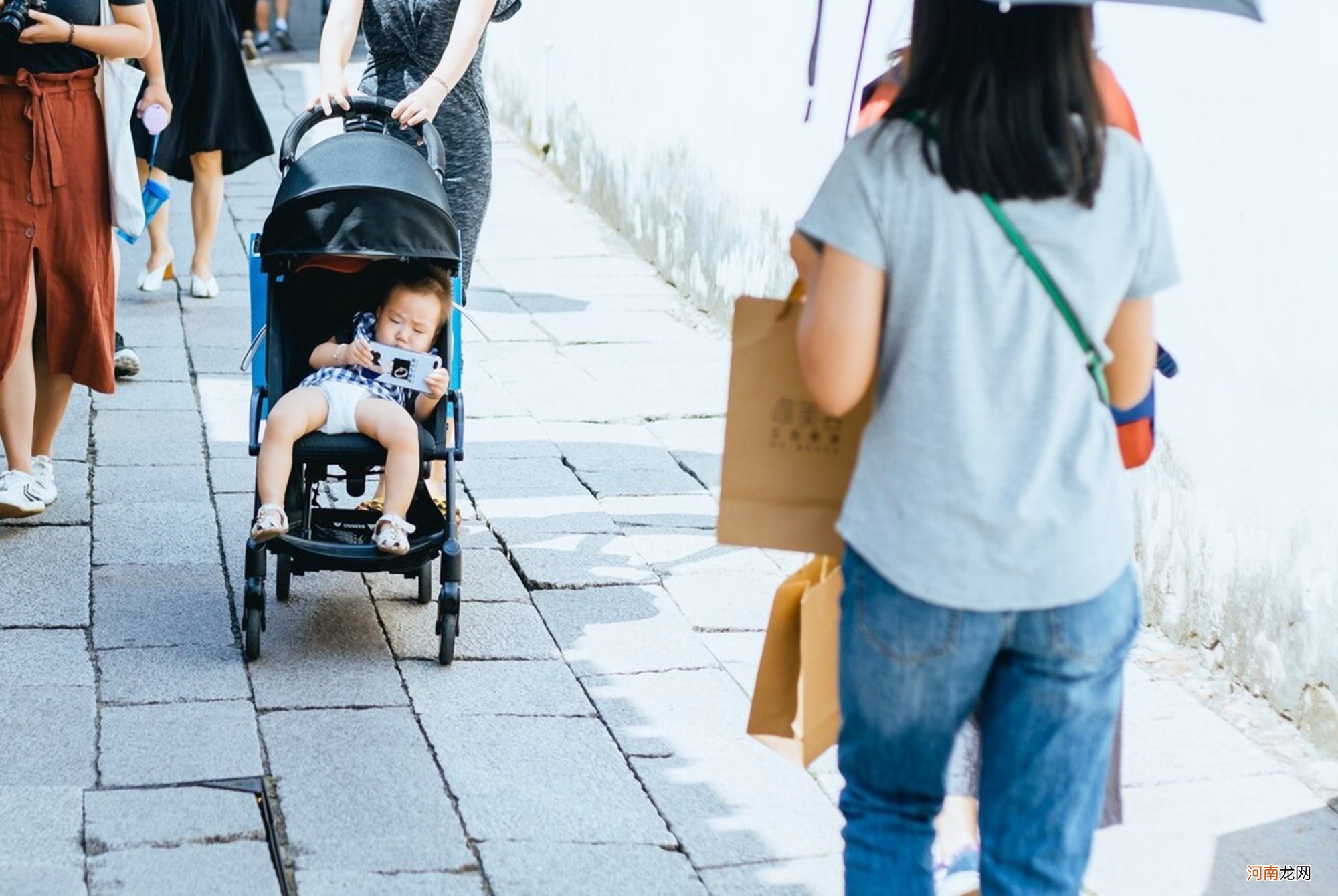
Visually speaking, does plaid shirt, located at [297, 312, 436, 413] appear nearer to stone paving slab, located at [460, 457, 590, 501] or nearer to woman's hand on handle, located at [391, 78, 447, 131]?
woman's hand on handle, located at [391, 78, 447, 131]

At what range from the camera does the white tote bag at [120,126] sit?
483cm

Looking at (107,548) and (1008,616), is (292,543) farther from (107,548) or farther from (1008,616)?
(1008,616)

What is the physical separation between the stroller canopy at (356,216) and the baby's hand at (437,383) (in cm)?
27

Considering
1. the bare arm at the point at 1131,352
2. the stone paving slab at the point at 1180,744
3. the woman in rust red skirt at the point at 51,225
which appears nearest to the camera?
the bare arm at the point at 1131,352

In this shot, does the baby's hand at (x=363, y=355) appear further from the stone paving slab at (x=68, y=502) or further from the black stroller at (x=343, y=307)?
the stone paving slab at (x=68, y=502)

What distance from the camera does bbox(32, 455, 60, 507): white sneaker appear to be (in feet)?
16.4

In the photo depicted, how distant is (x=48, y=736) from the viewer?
363 centimetres

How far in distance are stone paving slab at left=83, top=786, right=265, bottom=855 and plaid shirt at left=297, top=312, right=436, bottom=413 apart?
107 centimetres

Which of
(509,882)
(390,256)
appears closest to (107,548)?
(390,256)

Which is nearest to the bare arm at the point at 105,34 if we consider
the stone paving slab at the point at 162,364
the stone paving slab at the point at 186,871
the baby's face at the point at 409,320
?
the baby's face at the point at 409,320

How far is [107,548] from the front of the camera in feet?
15.6

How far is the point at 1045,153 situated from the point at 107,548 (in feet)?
11.2

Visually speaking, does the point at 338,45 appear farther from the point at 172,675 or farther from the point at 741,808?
the point at 741,808

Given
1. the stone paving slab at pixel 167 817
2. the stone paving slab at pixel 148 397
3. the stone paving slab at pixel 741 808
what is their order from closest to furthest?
A: the stone paving slab at pixel 167 817 → the stone paving slab at pixel 741 808 → the stone paving slab at pixel 148 397
